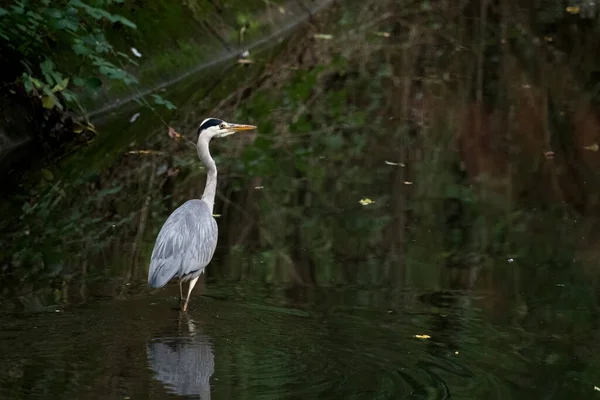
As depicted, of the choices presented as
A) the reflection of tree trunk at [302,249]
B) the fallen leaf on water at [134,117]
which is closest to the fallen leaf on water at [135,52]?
the fallen leaf on water at [134,117]

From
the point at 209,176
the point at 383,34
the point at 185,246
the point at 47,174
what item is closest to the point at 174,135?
the point at 47,174

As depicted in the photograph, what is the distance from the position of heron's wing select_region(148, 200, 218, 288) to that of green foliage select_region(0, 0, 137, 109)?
3.01m

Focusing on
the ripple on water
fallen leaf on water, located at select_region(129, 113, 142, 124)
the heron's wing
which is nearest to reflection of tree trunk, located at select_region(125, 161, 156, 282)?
the heron's wing

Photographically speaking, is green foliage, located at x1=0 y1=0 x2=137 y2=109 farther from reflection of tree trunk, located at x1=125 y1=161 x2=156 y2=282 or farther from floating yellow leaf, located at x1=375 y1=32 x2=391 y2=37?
floating yellow leaf, located at x1=375 y1=32 x2=391 y2=37

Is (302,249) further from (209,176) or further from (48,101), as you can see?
(48,101)

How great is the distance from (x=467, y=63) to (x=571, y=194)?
616 cm

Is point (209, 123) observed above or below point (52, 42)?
below

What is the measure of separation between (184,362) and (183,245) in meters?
1.18

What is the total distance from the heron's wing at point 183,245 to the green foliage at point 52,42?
3.01m

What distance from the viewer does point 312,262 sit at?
8.11m

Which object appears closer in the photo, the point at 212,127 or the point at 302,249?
the point at 212,127

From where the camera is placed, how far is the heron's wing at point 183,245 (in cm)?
683

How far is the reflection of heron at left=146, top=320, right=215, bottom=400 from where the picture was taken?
5.66 metres

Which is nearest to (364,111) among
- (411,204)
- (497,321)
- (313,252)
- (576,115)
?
(576,115)
